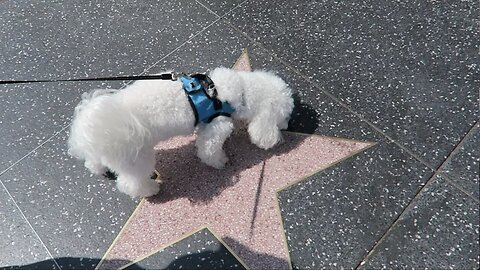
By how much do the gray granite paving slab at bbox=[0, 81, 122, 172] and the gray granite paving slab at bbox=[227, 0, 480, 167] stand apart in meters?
1.20

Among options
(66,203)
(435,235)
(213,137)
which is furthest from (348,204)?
(66,203)

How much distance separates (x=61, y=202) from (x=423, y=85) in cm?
218

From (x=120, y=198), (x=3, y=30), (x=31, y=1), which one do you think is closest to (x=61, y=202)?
(x=120, y=198)

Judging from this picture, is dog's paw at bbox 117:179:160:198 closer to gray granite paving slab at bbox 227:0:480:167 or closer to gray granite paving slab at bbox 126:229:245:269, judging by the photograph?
gray granite paving slab at bbox 126:229:245:269

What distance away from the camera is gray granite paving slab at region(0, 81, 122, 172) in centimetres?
267

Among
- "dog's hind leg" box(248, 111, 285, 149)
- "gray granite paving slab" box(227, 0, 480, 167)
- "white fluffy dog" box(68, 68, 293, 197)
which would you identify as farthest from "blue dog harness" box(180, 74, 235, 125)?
"gray granite paving slab" box(227, 0, 480, 167)

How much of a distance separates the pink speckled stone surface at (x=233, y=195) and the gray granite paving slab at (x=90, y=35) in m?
0.82

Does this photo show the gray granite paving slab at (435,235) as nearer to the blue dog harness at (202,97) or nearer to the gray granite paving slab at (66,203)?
the blue dog harness at (202,97)

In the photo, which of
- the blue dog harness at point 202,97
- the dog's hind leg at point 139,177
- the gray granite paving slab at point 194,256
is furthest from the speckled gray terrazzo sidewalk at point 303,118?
the blue dog harness at point 202,97

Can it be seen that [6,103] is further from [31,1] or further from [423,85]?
[423,85]

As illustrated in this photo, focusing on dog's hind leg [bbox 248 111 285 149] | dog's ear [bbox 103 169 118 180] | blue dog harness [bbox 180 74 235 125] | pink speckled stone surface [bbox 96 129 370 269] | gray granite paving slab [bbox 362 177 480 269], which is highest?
blue dog harness [bbox 180 74 235 125]

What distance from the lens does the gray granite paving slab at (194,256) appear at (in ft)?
7.03

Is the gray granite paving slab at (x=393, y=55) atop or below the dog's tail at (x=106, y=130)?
below

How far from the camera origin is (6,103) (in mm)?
2875
